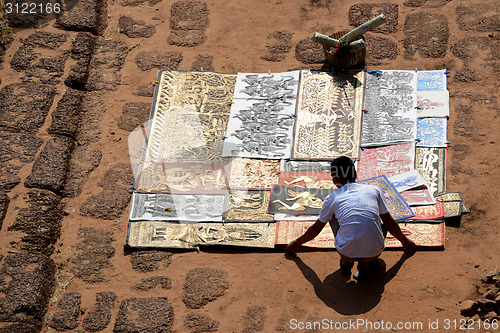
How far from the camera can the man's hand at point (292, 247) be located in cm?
536

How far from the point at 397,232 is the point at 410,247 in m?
0.35

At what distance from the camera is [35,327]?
17.3 feet

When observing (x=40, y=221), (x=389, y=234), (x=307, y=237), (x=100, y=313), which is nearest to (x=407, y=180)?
(x=389, y=234)

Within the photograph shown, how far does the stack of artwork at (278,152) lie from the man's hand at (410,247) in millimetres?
100

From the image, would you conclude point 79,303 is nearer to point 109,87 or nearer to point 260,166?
point 260,166

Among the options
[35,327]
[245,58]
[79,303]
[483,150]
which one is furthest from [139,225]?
[483,150]

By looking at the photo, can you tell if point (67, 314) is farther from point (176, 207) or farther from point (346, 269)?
point (346, 269)

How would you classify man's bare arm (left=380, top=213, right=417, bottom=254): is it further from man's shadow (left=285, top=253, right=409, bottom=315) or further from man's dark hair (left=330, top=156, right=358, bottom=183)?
man's dark hair (left=330, top=156, right=358, bottom=183)

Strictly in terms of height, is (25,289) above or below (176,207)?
below

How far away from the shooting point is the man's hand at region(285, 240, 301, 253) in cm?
536

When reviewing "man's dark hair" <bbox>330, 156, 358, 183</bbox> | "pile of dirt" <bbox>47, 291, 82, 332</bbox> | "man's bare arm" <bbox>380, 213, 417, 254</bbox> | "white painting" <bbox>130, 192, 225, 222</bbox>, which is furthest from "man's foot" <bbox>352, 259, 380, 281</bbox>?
"pile of dirt" <bbox>47, 291, 82, 332</bbox>

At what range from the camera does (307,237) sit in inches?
203

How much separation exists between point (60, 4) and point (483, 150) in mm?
6185

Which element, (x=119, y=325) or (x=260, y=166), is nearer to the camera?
(x=119, y=325)
